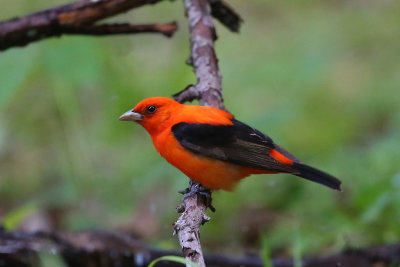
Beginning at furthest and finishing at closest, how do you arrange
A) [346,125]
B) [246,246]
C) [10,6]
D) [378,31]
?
[378,31]
[346,125]
[10,6]
[246,246]

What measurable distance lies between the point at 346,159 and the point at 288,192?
730mm

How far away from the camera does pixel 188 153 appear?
3.56m

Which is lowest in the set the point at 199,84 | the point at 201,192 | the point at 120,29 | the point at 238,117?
the point at 201,192

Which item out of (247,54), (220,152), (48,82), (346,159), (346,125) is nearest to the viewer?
(220,152)

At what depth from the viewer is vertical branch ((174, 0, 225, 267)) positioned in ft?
9.34

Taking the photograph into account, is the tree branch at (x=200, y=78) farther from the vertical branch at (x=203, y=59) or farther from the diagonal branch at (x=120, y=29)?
the diagonal branch at (x=120, y=29)

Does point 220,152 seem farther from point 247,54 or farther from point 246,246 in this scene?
point 247,54

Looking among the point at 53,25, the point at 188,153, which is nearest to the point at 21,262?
the point at 188,153

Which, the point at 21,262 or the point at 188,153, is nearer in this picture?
the point at 188,153

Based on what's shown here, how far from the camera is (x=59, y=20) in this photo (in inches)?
160

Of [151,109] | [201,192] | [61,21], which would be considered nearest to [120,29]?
[61,21]

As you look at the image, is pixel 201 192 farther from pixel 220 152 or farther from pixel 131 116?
pixel 131 116

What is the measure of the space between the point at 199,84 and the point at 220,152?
498mm

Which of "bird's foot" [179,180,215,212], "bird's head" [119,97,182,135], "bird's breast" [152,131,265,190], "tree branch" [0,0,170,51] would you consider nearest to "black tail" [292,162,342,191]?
"bird's breast" [152,131,265,190]
